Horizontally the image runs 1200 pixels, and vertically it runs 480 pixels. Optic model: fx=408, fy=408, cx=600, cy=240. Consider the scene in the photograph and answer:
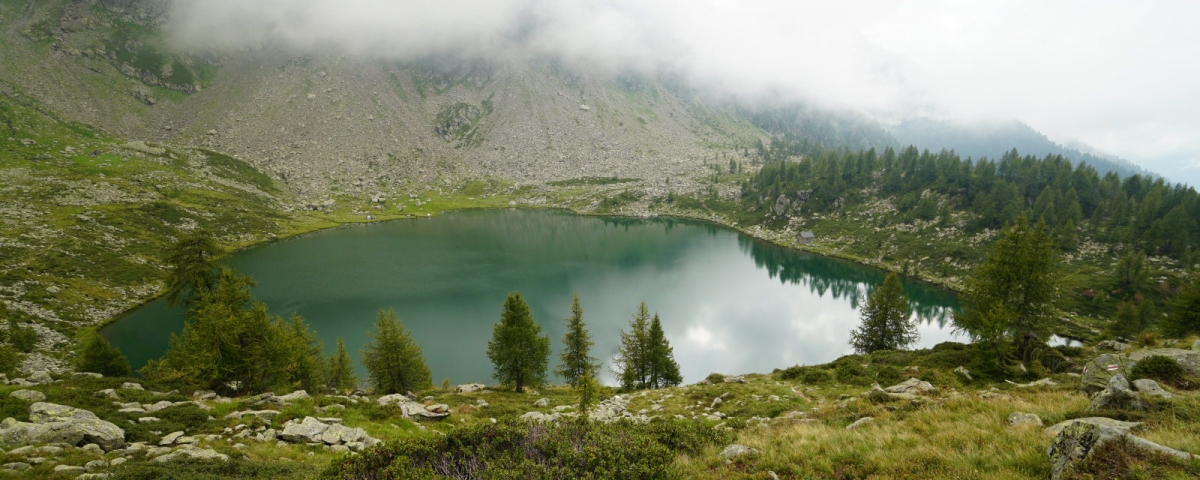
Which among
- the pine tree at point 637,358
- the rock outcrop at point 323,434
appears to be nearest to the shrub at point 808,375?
the pine tree at point 637,358

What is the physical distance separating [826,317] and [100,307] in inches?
4004

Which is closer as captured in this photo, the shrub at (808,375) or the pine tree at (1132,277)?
the shrub at (808,375)

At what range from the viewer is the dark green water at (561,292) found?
50656 mm

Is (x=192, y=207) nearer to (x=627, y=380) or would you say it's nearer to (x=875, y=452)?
(x=627, y=380)

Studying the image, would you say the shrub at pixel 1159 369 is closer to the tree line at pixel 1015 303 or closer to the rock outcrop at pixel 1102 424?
the rock outcrop at pixel 1102 424

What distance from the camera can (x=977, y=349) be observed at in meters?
24.2

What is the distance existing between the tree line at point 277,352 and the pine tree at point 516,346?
0.08 metres

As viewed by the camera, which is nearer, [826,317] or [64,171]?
[826,317]

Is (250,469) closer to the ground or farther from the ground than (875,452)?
closer to the ground

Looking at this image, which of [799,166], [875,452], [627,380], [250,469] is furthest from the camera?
[799,166]

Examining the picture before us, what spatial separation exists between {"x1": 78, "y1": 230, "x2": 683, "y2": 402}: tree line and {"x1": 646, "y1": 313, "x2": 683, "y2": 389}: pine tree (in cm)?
9

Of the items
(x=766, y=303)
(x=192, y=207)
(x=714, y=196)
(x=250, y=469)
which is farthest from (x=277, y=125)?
(x=250, y=469)

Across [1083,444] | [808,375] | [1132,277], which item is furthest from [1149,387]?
[1132,277]

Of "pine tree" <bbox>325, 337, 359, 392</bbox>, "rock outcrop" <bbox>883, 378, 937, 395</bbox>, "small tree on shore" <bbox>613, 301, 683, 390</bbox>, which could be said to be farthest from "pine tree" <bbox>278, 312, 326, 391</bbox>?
"rock outcrop" <bbox>883, 378, 937, 395</bbox>
